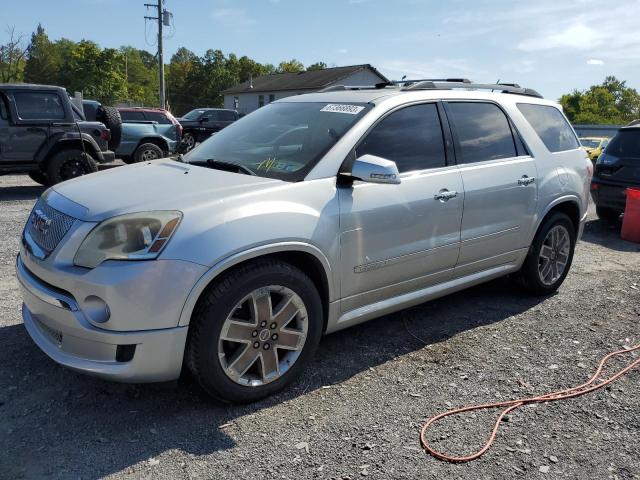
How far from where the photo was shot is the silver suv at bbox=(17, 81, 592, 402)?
2727mm

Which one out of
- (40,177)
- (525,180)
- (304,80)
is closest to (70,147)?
(40,177)

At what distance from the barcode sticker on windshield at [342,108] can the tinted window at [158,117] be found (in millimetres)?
12385

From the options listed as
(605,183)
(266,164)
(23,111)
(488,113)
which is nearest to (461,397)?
(266,164)

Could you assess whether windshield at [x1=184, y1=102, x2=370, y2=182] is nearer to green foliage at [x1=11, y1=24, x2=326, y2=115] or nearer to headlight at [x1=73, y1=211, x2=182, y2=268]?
headlight at [x1=73, y1=211, x2=182, y2=268]

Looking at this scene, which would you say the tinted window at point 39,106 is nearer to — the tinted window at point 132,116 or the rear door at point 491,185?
the tinted window at point 132,116

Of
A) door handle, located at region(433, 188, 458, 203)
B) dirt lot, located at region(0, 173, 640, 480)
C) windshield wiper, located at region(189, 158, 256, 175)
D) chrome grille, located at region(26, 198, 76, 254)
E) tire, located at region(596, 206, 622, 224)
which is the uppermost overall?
windshield wiper, located at region(189, 158, 256, 175)

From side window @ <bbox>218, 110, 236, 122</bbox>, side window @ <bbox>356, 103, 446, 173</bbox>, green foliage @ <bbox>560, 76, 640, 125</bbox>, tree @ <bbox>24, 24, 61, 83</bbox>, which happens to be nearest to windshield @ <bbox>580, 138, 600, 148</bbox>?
side window @ <bbox>218, 110, 236, 122</bbox>

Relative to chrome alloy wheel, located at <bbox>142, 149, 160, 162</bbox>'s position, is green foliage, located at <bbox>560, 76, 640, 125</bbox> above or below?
above

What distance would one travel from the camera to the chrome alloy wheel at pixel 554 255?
4.97m

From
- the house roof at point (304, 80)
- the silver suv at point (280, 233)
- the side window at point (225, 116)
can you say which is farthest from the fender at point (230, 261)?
the house roof at point (304, 80)

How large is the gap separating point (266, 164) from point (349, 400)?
1.53 meters

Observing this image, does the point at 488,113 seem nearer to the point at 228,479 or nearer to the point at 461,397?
the point at 461,397

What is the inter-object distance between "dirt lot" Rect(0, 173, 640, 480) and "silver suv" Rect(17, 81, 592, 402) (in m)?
0.30

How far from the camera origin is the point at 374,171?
126 inches
